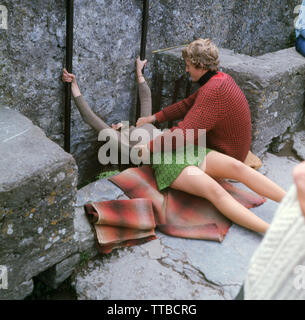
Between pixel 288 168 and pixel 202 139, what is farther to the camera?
pixel 288 168

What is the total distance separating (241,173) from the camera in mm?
2754

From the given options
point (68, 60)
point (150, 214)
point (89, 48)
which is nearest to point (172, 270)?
point (150, 214)

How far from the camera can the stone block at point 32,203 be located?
1691mm

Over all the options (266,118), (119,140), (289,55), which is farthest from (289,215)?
(289,55)

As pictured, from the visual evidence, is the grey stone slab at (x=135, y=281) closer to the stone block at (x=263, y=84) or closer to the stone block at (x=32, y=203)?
the stone block at (x=32, y=203)

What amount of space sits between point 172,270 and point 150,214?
0.42 m

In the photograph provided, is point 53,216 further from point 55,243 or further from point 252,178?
point 252,178

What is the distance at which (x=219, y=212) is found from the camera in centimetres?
275

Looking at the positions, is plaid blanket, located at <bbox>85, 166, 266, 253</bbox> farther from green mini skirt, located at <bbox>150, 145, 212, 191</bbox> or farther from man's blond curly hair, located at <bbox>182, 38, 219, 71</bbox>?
man's blond curly hair, located at <bbox>182, 38, 219, 71</bbox>

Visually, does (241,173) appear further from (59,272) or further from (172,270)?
(59,272)

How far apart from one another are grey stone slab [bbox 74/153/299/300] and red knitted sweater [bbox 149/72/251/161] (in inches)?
26.9

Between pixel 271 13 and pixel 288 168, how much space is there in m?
2.76

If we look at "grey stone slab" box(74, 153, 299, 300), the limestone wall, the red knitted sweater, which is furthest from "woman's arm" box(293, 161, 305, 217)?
the limestone wall

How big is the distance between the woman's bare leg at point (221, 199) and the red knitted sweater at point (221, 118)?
0.97ft
